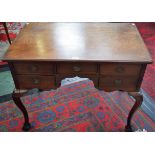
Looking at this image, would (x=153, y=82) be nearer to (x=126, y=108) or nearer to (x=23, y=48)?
(x=126, y=108)

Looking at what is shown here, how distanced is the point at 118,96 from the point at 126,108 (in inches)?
8.5

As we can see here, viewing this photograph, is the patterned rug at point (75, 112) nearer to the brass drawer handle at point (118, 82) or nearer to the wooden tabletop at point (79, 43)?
the brass drawer handle at point (118, 82)

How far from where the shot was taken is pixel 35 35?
65.9 inches

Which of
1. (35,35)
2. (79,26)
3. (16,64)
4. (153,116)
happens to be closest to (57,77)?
(16,64)

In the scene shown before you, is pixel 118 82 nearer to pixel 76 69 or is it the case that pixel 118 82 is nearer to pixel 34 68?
pixel 76 69

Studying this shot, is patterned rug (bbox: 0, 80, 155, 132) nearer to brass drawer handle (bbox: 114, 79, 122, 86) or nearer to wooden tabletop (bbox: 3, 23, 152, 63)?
brass drawer handle (bbox: 114, 79, 122, 86)

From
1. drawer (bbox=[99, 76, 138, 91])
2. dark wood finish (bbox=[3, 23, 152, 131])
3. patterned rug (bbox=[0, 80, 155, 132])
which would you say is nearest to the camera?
dark wood finish (bbox=[3, 23, 152, 131])

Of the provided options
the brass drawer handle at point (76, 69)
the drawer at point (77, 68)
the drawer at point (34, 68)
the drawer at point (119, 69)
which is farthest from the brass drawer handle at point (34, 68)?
the drawer at point (119, 69)

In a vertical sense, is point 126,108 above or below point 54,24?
below

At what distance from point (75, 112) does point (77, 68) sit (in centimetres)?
81

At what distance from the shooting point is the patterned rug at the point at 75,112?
1.94 metres

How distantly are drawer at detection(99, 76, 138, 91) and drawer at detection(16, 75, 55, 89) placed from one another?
0.43 metres

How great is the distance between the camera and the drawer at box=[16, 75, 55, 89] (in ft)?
4.98

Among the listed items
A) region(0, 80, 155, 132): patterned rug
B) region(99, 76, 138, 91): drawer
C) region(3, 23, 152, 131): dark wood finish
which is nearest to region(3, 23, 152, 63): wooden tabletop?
region(3, 23, 152, 131): dark wood finish
